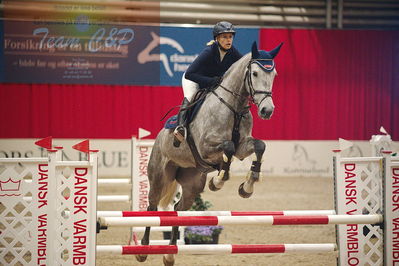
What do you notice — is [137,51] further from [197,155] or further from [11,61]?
[197,155]

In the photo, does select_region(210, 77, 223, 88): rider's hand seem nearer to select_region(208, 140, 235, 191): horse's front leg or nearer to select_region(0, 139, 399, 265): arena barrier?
select_region(208, 140, 235, 191): horse's front leg

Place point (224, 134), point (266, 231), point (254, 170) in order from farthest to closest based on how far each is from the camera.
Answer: point (266, 231) → point (224, 134) → point (254, 170)

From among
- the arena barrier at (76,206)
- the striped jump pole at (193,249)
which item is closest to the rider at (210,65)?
the striped jump pole at (193,249)

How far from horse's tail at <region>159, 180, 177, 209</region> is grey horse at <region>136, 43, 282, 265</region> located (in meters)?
0.09

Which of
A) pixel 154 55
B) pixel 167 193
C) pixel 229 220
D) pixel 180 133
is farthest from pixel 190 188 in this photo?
pixel 154 55

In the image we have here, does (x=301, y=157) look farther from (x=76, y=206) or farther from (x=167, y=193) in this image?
(x=76, y=206)

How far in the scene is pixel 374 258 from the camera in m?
5.46

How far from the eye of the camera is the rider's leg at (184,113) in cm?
455

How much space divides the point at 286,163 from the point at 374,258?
7.94 metres

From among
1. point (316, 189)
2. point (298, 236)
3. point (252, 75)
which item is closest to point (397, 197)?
point (252, 75)

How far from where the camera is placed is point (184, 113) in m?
4.69

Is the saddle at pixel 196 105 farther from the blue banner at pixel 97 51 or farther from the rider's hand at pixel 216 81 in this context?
the blue banner at pixel 97 51

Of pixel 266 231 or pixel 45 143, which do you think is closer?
pixel 45 143

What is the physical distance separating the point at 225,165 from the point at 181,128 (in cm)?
60
